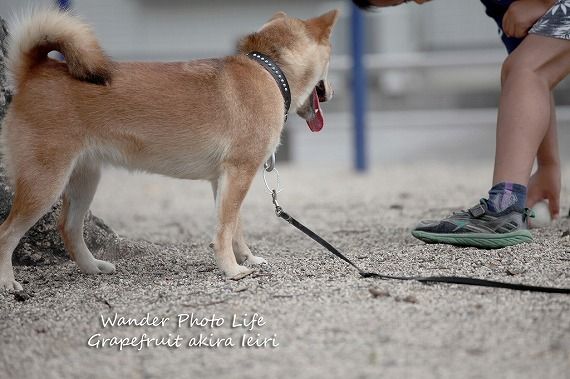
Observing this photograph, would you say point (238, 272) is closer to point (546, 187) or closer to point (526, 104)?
point (526, 104)

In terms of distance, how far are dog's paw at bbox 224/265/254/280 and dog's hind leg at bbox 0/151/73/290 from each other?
0.77 m

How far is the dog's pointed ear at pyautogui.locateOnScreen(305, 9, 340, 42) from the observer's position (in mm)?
3869

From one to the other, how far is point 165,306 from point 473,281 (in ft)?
3.71

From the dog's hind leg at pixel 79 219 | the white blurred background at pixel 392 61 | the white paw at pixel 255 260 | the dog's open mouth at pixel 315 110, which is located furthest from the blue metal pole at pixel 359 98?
the dog's hind leg at pixel 79 219

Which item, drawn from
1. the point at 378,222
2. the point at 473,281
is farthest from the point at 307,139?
the point at 473,281

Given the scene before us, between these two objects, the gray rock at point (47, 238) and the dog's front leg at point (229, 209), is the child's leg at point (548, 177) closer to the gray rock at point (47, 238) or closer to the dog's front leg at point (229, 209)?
the dog's front leg at point (229, 209)

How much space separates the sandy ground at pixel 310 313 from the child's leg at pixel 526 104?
1.27 ft

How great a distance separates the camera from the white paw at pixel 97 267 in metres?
3.60

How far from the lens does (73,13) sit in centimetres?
350

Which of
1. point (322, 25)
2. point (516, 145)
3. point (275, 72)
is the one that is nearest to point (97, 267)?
point (275, 72)

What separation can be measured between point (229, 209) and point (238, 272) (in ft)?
0.91

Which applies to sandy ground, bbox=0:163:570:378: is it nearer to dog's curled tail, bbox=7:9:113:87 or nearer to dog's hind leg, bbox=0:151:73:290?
dog's hind leg, bbox=0:151:73:290

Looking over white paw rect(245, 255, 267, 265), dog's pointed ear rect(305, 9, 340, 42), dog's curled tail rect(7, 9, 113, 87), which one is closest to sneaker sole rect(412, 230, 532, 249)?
white paw rect(245, 255, 267, 265)

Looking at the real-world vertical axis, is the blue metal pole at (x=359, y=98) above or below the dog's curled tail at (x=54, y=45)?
below
